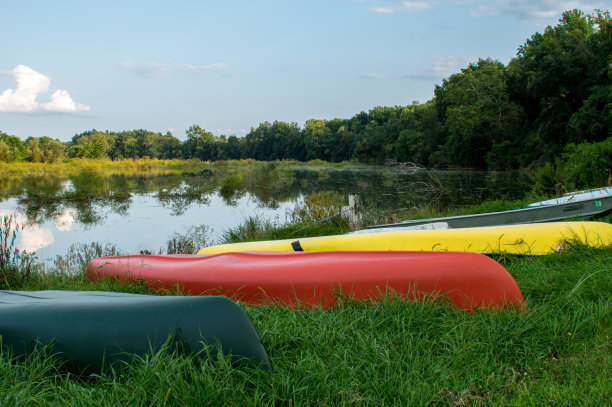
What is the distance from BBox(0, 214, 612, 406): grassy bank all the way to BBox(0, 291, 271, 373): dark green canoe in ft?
0.17

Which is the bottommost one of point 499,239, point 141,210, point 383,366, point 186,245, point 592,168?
point 186,245

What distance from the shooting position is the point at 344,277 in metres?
2.63

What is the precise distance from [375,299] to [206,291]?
1.25m

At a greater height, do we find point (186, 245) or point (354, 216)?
point (354, 216)

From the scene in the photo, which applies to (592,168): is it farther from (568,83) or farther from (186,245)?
(568,83)

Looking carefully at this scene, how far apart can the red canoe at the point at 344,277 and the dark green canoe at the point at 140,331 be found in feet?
3.24

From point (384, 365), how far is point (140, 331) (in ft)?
3.25

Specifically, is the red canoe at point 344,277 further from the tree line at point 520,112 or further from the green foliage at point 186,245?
the tree line at point 520,112

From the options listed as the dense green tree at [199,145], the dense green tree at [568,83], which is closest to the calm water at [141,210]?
the dense green tree at [568,83]

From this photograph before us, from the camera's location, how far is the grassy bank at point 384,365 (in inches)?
56.8

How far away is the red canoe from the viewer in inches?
96.3

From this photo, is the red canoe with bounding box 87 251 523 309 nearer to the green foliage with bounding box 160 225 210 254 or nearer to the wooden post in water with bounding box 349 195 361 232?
the green foliage with bounding box 160 225 210 254

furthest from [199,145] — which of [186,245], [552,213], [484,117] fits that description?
[552,213]

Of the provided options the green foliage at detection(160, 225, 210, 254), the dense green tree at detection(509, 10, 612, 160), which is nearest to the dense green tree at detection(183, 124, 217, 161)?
the dense green tree at detection(509, 10, 612, 160)
